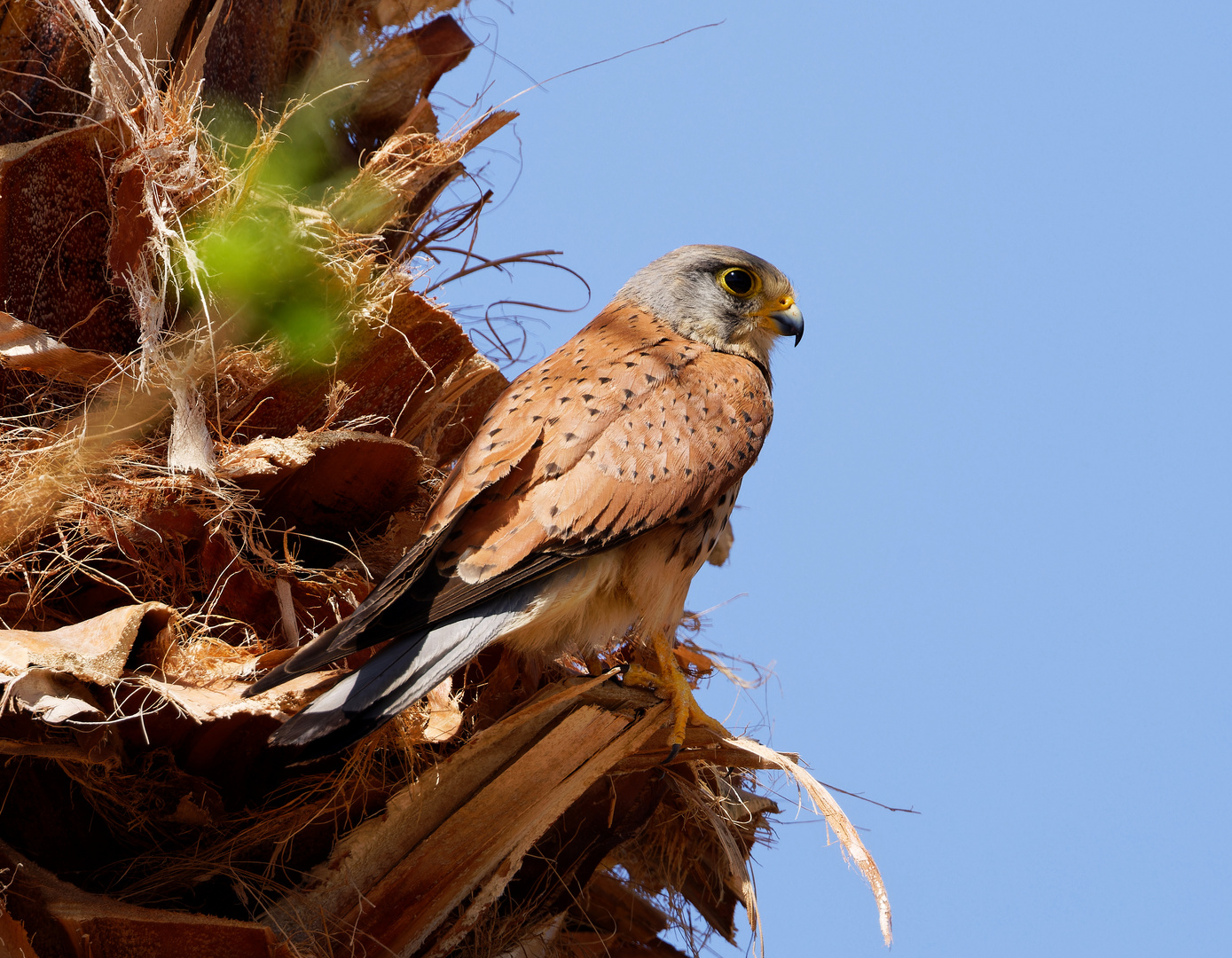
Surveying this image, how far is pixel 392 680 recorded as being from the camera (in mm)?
2156

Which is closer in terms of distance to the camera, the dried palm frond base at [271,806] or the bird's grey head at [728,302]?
the dried palm frond base at [271,806]

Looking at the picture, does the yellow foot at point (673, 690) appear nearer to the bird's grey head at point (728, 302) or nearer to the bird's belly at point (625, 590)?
the bird's belly at point (625, 590)

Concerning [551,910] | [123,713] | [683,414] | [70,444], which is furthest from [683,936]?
[70,444]

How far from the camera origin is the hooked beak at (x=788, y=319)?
348 centimetres

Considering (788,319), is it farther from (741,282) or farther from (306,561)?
(306,561)

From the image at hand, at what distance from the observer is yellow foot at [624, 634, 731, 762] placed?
8.65 feet

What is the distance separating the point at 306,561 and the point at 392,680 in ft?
2.02

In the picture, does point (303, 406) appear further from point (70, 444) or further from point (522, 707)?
point (522, 707)

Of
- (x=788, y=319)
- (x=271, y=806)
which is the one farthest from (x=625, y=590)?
(x=788, y=319)

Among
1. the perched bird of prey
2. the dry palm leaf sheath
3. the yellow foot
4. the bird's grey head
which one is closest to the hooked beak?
the bird's grey head

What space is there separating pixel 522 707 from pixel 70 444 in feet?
3.48

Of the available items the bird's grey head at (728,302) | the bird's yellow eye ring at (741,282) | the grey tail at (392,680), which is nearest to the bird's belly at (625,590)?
the grey tail at (392,680)

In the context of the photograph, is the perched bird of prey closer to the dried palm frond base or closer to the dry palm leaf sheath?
the dry palm leaf sheath

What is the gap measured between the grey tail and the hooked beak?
143cm
